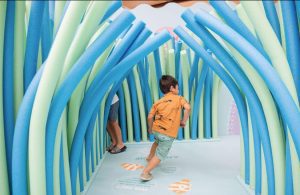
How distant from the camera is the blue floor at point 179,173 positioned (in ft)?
6.93

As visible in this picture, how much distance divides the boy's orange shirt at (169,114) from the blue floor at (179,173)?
1.22 ft

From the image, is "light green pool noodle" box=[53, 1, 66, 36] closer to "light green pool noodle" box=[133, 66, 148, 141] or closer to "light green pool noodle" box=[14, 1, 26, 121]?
"light green pool noodle" box=[14, 1, 26, 121]

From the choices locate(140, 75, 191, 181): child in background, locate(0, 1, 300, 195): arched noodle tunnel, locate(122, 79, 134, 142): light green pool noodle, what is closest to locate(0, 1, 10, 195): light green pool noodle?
locate(0, 1, 300, 195): arched noodle tunnel

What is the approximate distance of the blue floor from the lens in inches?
83.2

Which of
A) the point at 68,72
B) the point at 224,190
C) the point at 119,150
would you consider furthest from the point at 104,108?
the point at 68,72

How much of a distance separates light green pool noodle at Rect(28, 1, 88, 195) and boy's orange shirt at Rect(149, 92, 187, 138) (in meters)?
1.35

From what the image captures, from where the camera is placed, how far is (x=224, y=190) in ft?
6.81

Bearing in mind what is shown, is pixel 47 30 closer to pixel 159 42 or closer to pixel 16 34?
pixel 16 34

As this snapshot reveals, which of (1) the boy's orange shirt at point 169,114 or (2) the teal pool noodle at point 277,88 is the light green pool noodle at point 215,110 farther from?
(2) the teal pool noodle at point 277,88

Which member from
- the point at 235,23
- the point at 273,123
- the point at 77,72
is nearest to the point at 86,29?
the point at 77,72

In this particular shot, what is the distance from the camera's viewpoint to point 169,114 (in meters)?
2.44

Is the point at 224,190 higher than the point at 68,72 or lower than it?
lower

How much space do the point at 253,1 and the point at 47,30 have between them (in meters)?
0.99

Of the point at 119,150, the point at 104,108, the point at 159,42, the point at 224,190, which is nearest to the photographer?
the point at 159,42
